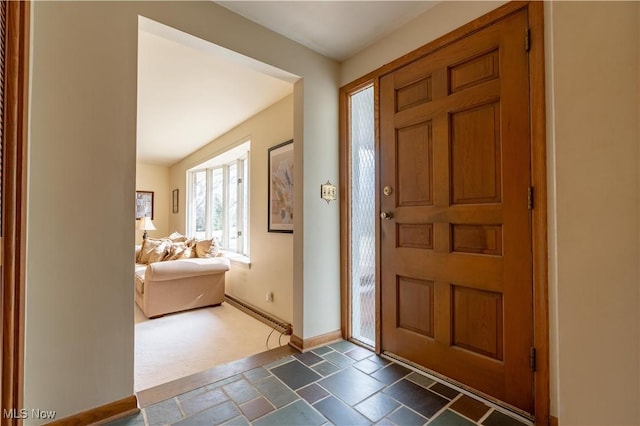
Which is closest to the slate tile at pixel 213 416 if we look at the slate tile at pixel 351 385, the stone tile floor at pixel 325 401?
the stone tile floor at pixel 325 401

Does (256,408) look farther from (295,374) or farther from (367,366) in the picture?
(367,366)

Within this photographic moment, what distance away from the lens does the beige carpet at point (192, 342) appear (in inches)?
79.3

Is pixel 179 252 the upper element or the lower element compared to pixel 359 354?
upper

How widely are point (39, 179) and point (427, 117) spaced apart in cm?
211

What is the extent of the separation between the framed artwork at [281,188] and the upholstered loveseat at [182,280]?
1.03m

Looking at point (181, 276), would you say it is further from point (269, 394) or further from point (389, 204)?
point (389, 204)

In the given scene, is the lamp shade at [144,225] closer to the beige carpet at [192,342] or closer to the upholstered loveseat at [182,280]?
the upholstered loveseat at [182,280]

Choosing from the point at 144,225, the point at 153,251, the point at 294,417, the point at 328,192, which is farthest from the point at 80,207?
the point at 144,225

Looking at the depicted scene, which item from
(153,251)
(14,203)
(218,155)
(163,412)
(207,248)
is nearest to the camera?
(14,203)

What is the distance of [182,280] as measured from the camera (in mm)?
3336

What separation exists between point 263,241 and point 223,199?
1.92 m

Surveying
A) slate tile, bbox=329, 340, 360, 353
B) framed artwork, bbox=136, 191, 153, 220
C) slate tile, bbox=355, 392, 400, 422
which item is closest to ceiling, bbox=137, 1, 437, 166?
slate tile, bbox=329, 340, 360, 353

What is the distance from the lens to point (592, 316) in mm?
859

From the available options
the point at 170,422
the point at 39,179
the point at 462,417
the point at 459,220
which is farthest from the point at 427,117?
the point at 170,422
